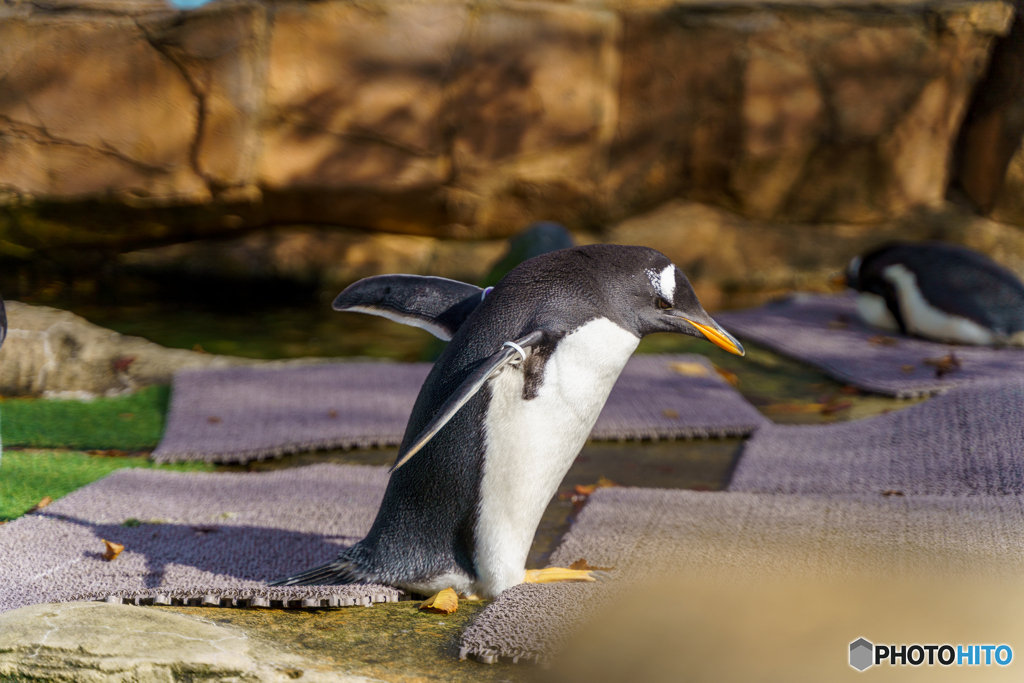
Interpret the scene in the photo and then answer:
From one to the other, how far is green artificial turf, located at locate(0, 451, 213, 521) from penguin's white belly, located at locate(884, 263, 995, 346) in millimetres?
2938

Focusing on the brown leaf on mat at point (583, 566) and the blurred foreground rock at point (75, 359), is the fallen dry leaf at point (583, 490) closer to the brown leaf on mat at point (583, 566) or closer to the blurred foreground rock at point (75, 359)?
the brown leaf on mat at point (583, 566)

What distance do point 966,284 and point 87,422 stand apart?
134 inches

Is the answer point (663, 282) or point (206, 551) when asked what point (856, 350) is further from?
point (206, 551)

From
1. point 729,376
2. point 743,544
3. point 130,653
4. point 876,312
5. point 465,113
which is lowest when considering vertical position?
point 729,376

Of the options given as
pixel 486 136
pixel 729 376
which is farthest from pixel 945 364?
pixel 486 136

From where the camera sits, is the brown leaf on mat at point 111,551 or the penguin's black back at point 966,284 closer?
the brown leaf on mat at point 111,551

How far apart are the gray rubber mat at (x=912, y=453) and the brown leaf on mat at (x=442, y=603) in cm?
94

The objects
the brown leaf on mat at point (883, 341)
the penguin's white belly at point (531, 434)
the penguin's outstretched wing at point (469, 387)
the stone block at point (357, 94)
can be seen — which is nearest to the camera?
the penguin's outstretched wing at point (469, 387)

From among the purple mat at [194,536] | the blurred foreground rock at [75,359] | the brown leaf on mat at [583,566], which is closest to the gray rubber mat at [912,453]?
the brown leaf on mat at [583,566]

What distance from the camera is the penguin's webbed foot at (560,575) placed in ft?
5.03

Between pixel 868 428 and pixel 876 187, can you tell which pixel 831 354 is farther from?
pixel 876 187

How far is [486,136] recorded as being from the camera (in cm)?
491

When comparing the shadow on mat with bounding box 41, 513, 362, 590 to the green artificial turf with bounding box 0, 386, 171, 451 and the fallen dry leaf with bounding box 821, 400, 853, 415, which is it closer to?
the green artificial turf with bounding box 0, 386, 171, 451

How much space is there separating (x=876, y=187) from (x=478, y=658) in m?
4.75
